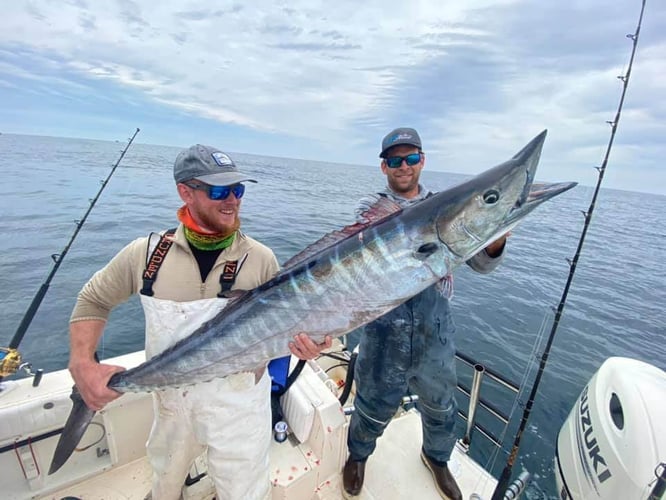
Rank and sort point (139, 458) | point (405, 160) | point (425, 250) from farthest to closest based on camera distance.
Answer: point (139, 458)
point (405, 160)
point (425, 250)

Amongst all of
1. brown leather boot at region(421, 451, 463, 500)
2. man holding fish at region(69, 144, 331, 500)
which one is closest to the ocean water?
brown leather boot at region(421, 451, 463, 500)

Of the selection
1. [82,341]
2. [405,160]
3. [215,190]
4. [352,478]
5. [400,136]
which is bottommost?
[352,478]

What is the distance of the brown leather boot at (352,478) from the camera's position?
9.73ft

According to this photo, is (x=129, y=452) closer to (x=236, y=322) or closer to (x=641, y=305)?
(x=236, y=322)

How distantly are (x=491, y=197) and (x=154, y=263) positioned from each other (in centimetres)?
205

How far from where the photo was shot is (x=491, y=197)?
171 centimetres

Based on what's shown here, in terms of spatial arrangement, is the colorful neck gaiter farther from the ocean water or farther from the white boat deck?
the ocean water

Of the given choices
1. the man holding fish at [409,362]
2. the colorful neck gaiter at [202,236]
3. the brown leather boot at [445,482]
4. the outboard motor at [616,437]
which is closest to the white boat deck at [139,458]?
the brown leather boot at [445,482]

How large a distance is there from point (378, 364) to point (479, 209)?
159 centimetres

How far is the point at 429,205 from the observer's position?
6.08 feet

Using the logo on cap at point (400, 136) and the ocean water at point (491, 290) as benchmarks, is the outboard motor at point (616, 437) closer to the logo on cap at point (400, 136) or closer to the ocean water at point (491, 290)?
the ocean water at point (491, 290)

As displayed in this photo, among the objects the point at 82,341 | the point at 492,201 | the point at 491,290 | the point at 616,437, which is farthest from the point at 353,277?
the point at 491,290

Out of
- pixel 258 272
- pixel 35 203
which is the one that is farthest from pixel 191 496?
pixel 35 203

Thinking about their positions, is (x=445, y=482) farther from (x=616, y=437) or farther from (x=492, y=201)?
(x=492, y=201)
